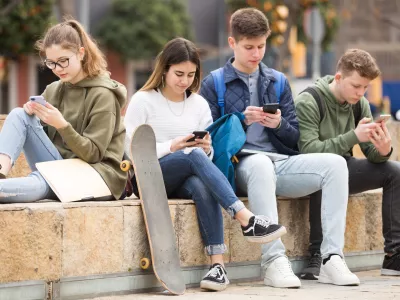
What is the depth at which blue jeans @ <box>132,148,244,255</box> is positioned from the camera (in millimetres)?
6734

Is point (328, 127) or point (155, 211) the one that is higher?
point (328, 127)

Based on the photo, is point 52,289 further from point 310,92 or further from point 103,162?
point 310,92

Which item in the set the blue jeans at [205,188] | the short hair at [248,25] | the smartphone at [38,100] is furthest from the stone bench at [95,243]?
the short hair at [248,25]

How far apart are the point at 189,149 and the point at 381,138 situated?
1.45 m

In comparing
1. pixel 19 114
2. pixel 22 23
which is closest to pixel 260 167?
pixel 19 114

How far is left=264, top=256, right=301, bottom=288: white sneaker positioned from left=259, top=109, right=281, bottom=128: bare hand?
879 mm

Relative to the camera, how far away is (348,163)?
7.98 meters

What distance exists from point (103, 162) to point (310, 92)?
171 cm

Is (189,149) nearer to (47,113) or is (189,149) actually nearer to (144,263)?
(144,263)

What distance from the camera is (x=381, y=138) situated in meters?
7.58

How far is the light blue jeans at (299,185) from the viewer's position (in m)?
7.07

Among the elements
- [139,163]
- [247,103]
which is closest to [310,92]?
[247,103]

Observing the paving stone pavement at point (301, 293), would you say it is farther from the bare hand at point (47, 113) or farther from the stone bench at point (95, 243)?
the bare hand at point (47, 113)

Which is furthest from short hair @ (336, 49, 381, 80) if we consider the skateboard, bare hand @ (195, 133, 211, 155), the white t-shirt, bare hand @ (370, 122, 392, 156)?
the skateboard
